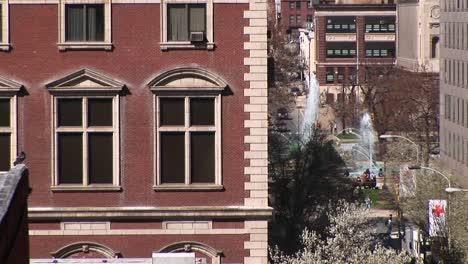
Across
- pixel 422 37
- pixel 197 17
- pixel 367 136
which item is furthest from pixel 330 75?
pixel 197 17

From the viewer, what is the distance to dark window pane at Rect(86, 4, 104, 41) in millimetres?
32812

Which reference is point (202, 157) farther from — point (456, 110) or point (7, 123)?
point (456, 110)

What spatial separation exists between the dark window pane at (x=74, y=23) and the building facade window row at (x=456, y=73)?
66900 mm

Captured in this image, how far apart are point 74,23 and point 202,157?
11.8 ft

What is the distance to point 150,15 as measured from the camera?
32812 millimetres

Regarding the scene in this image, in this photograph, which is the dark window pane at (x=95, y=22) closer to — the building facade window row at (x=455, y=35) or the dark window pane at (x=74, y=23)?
the dark window pane at (x=74, y=23)

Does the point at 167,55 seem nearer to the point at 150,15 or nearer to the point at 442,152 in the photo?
the point at 150,15

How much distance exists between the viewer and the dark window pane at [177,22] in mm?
32781

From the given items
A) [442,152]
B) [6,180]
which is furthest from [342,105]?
[6,180]

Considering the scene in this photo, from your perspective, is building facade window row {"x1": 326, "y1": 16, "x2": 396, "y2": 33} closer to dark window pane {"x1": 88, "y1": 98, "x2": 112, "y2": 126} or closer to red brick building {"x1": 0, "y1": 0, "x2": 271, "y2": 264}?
red brick building {"x1": 0, "y1": 0, "x2": 271, "y2": 264}

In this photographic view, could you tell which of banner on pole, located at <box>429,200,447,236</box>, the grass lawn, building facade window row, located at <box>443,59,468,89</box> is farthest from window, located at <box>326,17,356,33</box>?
banner on pole, located at <box>429,200,447,236</box>

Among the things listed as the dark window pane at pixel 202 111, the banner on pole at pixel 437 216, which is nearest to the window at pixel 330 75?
the banner on pole at pixel 437 216

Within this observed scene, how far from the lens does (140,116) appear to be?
32.8 meters

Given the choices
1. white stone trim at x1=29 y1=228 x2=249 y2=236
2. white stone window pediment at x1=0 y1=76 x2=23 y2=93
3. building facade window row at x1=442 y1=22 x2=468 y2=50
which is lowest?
white stone trim at x1=29 y1=228 x2=249 y2=236
